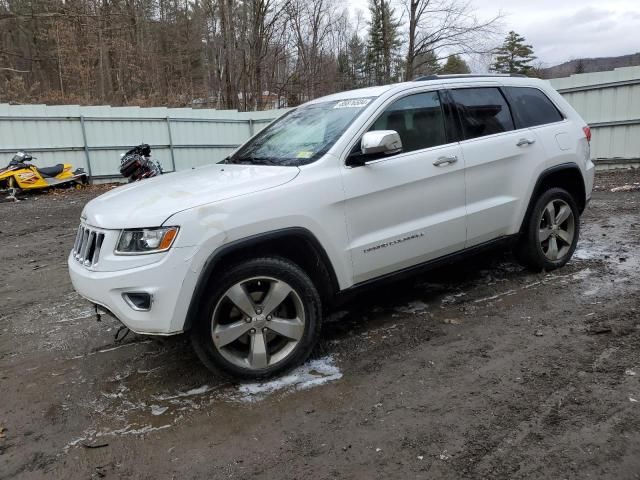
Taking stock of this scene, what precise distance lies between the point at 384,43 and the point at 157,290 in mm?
33194

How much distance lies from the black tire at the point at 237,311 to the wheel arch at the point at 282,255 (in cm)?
7

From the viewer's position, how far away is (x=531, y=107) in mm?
4715

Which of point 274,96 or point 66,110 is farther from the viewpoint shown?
point 274,96

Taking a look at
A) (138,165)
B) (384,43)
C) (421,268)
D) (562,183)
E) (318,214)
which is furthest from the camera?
(384,43)

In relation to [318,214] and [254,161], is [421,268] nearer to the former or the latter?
[318,214]

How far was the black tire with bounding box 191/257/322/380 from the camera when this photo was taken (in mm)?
2980

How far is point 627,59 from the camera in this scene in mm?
37688

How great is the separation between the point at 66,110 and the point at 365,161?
1296 cm

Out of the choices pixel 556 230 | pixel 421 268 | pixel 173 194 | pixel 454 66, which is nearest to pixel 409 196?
pixel 421 268

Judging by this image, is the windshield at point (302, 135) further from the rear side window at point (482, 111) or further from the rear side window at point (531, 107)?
the rear side window at point (531, 107)

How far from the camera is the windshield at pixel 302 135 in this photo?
3.62 meters

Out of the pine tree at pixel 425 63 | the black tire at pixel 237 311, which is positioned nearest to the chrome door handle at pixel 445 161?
the black tire at pixel 237 311

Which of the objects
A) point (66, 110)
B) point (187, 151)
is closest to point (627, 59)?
point (187, 151)

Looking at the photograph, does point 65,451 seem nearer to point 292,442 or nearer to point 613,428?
point 292,442
